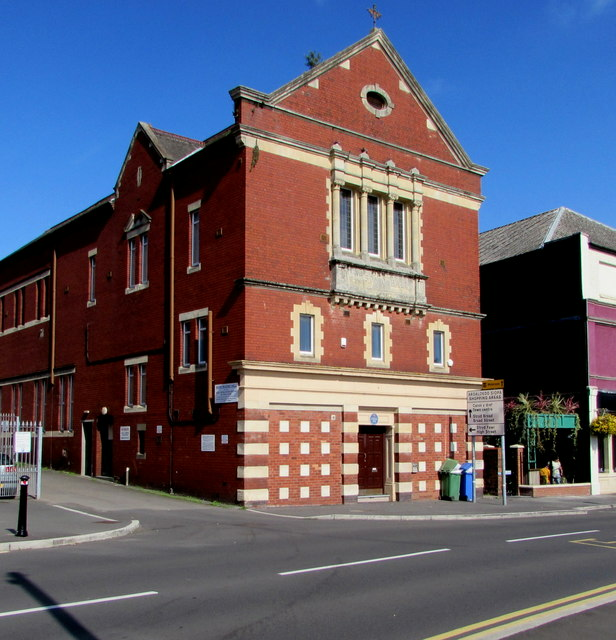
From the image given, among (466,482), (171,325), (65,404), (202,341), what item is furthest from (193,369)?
(65,404)

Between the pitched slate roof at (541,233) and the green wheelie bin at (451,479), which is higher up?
the pitched slate roof at (541,233)

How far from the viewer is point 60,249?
114ft

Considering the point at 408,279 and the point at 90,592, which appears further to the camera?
the point at 408,279

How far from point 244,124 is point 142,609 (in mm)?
16887

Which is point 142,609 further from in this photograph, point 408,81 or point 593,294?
point 593,294

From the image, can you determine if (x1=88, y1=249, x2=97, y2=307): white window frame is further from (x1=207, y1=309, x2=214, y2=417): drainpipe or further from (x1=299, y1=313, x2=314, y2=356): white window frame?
(x1=299, y1=313, x2=314, y2=356): white window frame

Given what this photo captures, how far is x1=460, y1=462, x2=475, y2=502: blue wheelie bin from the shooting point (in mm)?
26953

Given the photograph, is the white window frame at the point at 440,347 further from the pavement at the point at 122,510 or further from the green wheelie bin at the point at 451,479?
the pavement at the point at 122,510

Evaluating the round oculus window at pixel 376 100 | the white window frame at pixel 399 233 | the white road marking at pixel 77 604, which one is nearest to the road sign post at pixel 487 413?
the white window frame at pixel 399 233

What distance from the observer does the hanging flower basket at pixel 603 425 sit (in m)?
32.0

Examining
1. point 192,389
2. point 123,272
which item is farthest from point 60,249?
point 192,389

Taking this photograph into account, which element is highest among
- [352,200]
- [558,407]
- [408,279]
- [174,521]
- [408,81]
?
[408,81]

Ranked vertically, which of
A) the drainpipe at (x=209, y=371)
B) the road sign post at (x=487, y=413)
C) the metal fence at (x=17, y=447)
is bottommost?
the metal fence at (x=17, y=447)

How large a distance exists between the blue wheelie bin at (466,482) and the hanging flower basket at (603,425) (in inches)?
304
